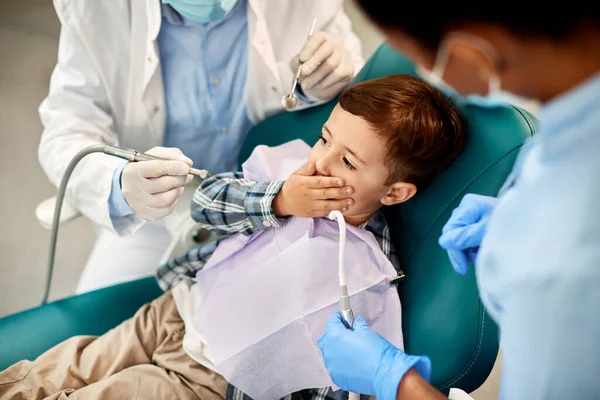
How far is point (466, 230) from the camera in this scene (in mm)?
990


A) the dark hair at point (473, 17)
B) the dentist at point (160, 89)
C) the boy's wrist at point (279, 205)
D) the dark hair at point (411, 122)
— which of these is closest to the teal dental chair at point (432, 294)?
the dark hair at point (411, 122)

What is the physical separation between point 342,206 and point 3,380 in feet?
2.71

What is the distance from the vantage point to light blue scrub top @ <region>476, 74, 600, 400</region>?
20.2 inches

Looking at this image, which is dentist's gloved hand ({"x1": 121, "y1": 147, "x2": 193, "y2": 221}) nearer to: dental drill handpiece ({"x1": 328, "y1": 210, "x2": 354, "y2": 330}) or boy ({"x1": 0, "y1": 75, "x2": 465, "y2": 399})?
boy ({"x1": 0, "y1": 75, "x2": 465, "y2": 399})

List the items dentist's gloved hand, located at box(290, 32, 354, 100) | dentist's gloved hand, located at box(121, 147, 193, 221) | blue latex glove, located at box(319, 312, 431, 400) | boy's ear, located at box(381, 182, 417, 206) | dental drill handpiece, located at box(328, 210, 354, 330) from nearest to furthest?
blue latex glove, located at box(319, 312, 431, 400) → dental drill handpiece, located at box(328, 210, 354, 330) → dentist's gloved hand, located at box(121, 147, 193, 221) → boy's ear, located at box(381, 182, 417, 206) → dentist's gloved hand, located at box(290, 32, 354, 100)

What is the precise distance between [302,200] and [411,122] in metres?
0.29


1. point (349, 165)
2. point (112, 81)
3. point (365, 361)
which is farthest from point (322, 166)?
point (112, 81)

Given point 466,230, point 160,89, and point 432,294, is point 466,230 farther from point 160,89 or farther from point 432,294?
point 160,89

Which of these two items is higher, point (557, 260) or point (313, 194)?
point (557, 260)

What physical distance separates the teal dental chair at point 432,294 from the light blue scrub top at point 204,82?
254mm

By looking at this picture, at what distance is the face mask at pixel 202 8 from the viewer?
1.19m

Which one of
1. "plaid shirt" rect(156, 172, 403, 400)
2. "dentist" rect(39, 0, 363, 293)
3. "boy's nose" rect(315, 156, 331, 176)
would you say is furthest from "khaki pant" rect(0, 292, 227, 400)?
"boy's nose" rect(315, 156, 331, 176)

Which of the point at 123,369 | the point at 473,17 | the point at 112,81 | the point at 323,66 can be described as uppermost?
the point at 473,17

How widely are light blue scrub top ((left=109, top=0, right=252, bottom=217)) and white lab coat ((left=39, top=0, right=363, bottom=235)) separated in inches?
1.5
